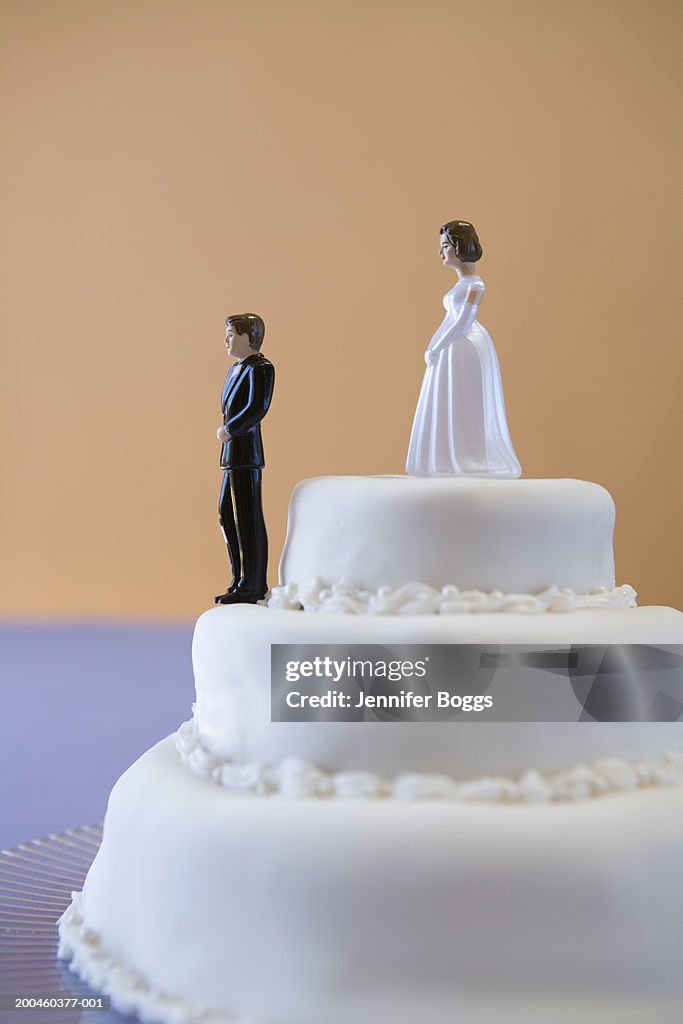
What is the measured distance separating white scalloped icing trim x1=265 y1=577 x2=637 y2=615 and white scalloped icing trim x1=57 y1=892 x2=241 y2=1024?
818 mm

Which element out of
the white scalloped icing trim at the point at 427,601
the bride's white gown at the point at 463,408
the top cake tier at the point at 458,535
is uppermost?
the bride's white gown at the point at 463,408

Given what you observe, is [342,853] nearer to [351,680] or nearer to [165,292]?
[351,680]

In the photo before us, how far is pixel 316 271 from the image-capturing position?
7242mm

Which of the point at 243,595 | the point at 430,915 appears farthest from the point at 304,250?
the point at 430,915

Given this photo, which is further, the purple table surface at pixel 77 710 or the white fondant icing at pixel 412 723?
the purple table surface at pixel 77 710

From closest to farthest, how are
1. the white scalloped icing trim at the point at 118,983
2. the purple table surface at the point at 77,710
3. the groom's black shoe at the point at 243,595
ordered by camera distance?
the white scalloped icing trim at the point at 118,983, the groom's black shoe at the point at 243,595, the purple table surface at the point at 77,710

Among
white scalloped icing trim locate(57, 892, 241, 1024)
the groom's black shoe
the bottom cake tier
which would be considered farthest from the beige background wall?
the bottom cake tier

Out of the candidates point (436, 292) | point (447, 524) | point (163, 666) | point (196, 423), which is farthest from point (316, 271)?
point (447, 524)

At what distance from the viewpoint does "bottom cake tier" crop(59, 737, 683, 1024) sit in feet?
6.30

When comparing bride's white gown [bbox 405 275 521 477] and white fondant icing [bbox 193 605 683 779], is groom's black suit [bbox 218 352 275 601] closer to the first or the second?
white fondant icing [bbox 193 605 683 779]

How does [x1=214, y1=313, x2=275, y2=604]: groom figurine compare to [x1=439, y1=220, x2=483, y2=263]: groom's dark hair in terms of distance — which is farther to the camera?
[x1=439, y1=220, x2=483, y2=263]: groom's dark hair

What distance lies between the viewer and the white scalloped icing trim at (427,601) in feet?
7.47

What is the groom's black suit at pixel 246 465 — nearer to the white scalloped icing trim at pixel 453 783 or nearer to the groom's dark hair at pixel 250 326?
the groom's dark hair at pixel 250 326

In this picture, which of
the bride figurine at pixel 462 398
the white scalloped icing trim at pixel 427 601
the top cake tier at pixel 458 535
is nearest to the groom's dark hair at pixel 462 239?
the bride figurine at pixel 462 398
